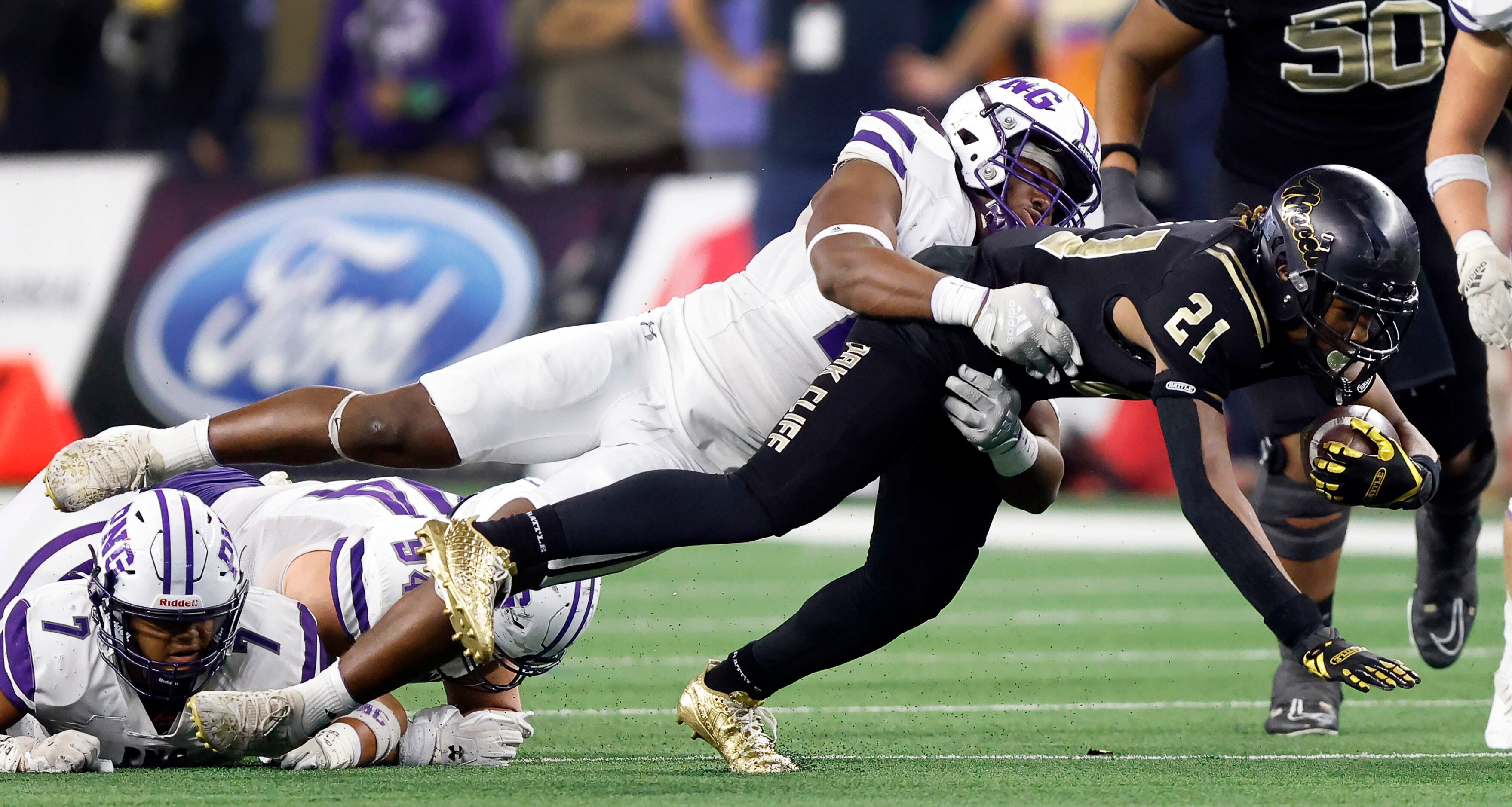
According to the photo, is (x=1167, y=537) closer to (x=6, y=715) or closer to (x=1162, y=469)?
(x=1162, y=469)

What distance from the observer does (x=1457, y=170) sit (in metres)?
4.89

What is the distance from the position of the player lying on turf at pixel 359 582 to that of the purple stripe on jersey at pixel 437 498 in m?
0.08

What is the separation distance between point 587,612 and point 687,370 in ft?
2.06

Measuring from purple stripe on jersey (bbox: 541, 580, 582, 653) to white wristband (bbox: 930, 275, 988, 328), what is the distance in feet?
3.49

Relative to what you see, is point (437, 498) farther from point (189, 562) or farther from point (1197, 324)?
point (1197, 324)

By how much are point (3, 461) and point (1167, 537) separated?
5957mm

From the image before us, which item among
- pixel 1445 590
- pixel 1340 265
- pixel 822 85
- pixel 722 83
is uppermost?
pixel 1340 265

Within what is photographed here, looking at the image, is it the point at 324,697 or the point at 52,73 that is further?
the point at 52,73

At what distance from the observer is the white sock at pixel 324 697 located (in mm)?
4145

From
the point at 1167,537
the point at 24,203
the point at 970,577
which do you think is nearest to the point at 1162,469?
the point at 1167,537

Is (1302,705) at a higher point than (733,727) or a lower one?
lower

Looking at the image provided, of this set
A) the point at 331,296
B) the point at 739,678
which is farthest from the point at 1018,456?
the point at 331,296

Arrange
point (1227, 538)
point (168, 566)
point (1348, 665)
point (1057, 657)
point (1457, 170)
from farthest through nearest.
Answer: point (1057, 657) < point (1457, 170) < point (168, 566) < point (1227, 538) < point (1348, 665)

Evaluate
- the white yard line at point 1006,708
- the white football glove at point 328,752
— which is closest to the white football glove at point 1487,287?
the white yard line at point 1006,708
